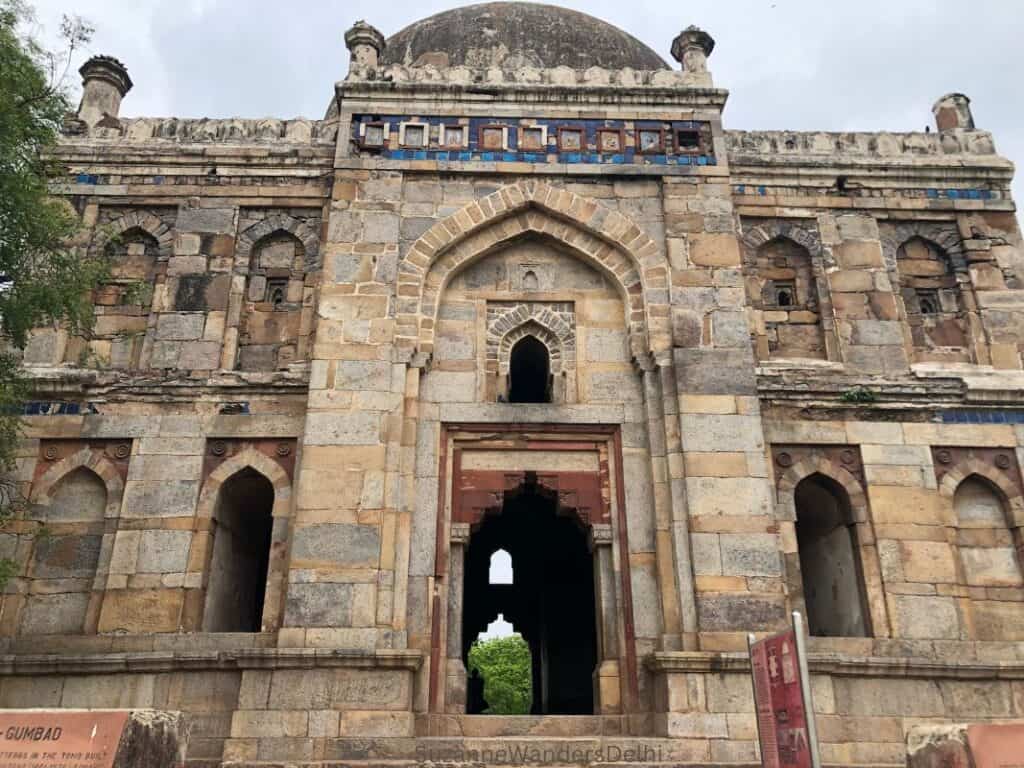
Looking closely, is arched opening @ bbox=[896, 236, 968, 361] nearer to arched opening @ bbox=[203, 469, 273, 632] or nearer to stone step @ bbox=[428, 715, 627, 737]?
stone step @ bbox=[428, 715, 627, 737]

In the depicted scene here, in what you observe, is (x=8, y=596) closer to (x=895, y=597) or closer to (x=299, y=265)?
(x=299, y=265)

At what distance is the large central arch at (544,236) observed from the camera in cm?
1017

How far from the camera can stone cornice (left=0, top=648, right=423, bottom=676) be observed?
8.38m

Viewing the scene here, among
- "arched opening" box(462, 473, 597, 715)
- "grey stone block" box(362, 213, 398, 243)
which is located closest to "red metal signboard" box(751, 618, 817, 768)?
"grey stone block" box(362, 213, 398, 243)

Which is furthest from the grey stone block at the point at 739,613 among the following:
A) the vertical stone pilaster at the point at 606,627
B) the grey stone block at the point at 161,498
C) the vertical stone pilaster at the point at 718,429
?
the grey stone block at the point at 161,498

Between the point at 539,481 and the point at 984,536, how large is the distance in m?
4.93

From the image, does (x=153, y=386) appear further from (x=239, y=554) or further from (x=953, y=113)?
(x=953, y=113)

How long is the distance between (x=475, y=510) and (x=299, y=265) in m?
3.86

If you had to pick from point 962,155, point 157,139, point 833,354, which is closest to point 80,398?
point 157,139

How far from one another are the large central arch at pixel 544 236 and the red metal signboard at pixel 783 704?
510 cm

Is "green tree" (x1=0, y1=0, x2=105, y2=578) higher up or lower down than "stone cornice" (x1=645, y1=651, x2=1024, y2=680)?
higher up

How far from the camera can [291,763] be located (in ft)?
26.0

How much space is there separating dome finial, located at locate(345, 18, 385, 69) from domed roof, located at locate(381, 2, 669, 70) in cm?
154

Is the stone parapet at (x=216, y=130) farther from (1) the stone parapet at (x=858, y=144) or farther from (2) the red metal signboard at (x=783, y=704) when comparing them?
(2) the red metal signboard at (x=783, y=704)
